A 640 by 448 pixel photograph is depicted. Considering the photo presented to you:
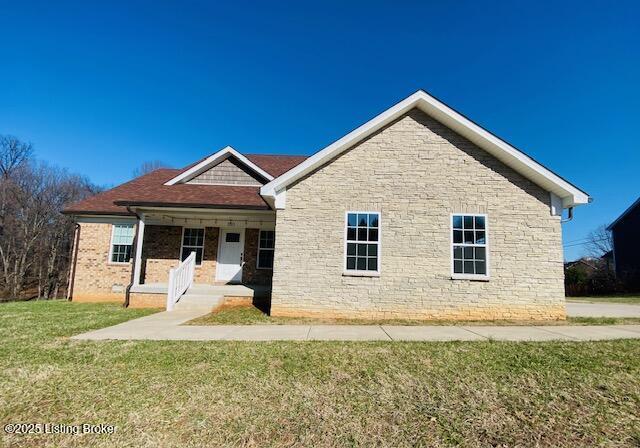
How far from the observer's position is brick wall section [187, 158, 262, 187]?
1445cm

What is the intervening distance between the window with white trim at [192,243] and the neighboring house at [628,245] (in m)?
27.7

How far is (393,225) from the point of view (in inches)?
378

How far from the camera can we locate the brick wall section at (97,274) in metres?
13.5

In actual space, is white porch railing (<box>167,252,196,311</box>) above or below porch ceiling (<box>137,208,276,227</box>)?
below

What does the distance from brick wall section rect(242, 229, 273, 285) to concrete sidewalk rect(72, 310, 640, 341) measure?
16.5 feet

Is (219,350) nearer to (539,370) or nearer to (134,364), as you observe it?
(134,364)

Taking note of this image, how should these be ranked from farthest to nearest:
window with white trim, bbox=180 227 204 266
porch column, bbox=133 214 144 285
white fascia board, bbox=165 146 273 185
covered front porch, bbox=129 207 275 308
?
white fascia board, bbox=165 146 273 185, window with white trim, bbox=180 227 204 266, covered front porch, bbox=129 207 275 308, porch column, bbox=133 214 144 285

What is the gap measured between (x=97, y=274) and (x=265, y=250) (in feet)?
22.6

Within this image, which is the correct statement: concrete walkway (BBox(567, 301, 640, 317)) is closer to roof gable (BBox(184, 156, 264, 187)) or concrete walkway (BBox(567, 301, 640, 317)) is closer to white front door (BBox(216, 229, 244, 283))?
white front door (BBox(216, 229, 244, 283))

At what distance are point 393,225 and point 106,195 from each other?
42.2 ft

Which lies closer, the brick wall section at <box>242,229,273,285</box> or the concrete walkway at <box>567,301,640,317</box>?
the concrete walkway at <box>567,301,640,317</box>

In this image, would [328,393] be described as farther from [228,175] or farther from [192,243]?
[228,175]

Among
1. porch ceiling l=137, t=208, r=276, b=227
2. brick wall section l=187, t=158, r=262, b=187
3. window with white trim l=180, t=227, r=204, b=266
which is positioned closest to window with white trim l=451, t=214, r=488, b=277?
A: porch ceiling l=137, t=208, r=276, b=227

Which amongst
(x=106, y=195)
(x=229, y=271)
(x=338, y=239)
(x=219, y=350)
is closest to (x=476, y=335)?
(x=338, y=239)
